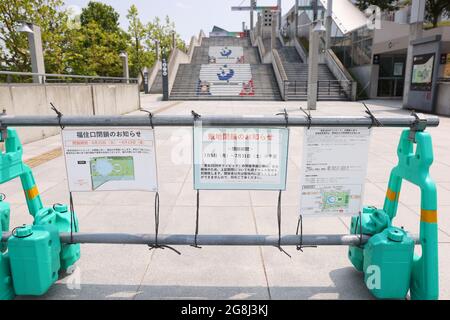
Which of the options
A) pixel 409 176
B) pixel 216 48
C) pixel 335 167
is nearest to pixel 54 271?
pixel 335 167

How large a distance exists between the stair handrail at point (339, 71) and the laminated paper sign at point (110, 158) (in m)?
22.8

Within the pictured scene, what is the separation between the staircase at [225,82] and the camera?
79.5 feet

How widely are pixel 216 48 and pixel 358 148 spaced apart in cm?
3593

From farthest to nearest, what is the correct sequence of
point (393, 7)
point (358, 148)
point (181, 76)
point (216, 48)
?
point (216, 48)
point (393, 7)
point (181, 76)
point (358, 148)

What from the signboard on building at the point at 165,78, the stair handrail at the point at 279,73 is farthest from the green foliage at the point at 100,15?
the stair handrail at the point at 279,73

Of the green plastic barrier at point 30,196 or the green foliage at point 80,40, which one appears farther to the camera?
the green foliage at point 80,40

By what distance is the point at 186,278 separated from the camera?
2.69 metres

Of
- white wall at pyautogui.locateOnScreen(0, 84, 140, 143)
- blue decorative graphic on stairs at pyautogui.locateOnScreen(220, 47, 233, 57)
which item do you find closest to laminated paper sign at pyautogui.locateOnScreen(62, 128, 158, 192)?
white wall at pyautogui.locateOnScreen(0, 84, 140, 143)

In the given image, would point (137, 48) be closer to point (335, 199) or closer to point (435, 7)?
point (435, 7)

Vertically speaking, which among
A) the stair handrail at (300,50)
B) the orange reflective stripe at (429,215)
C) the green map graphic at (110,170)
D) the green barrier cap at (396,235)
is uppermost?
the stair handrail at (300,50)

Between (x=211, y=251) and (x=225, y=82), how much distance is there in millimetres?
24690

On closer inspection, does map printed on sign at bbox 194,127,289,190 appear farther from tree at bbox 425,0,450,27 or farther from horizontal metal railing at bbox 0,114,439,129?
tree at bbox 425,0,450,27

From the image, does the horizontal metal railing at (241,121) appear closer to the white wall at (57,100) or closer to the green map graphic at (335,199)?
the green map graphic at (335,199)
